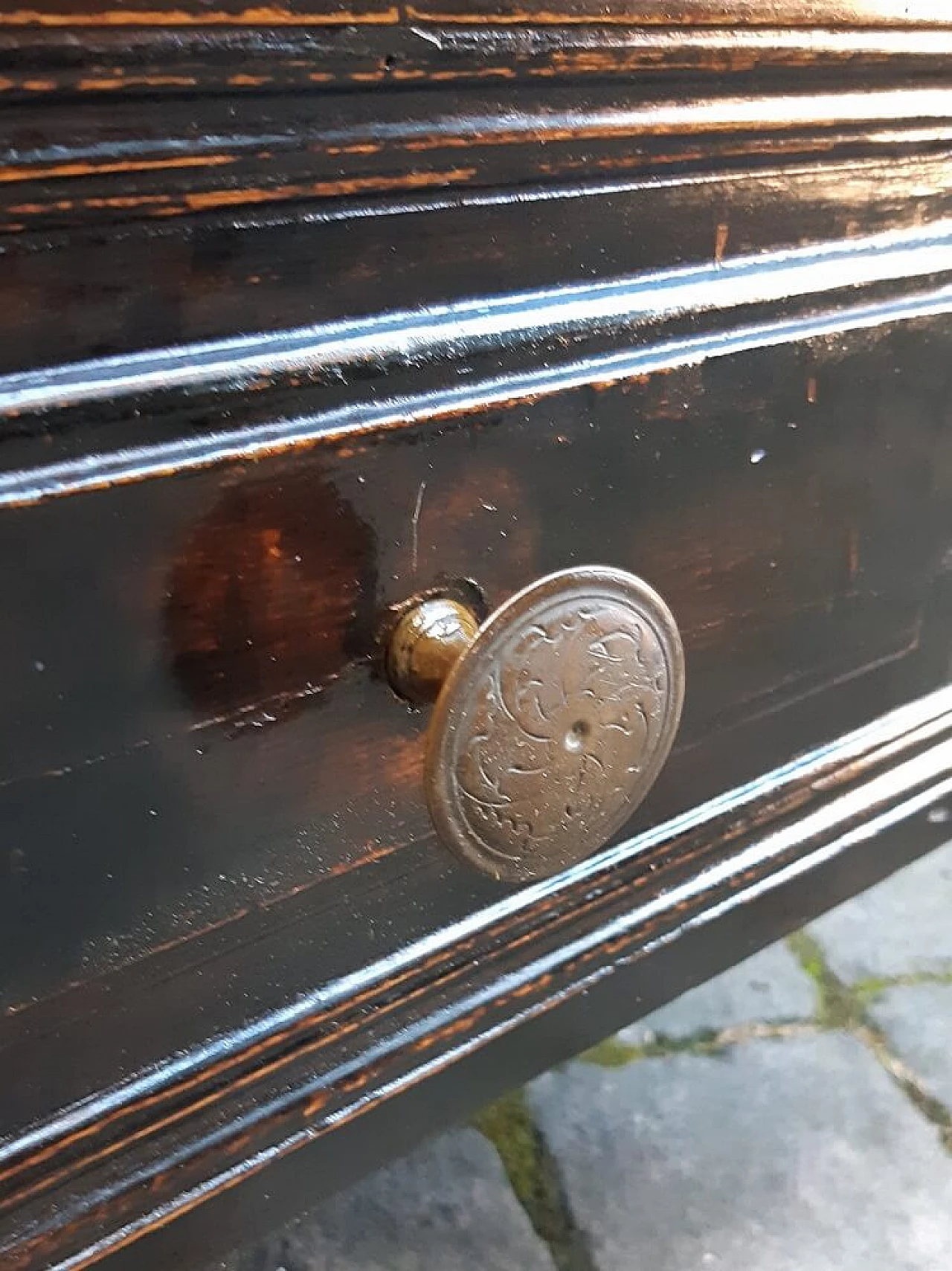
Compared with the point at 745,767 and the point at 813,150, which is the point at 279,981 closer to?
the point at 745,767

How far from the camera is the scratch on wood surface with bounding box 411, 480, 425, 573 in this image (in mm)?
419

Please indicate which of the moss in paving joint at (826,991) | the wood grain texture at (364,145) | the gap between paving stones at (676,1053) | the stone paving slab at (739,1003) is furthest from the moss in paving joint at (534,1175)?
the wood grain texture at (364,145)

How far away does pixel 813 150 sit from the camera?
0.46m

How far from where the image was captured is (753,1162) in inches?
28.0

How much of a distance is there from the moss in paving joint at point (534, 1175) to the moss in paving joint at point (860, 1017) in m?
0.24

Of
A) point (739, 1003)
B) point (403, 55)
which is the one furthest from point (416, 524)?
point (739, 1003)

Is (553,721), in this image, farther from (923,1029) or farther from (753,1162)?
(923,1029)

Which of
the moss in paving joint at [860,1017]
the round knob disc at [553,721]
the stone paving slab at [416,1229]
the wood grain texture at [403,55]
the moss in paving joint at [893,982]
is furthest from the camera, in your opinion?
the moss in paving joint at [893,982]

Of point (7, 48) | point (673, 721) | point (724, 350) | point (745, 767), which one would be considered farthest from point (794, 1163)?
point (7, 48)

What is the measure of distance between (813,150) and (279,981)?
402 millimetres

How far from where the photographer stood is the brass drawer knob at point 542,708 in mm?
392

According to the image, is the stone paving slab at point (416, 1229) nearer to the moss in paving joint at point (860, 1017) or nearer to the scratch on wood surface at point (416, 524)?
the moss in paving joint at point (860, 1017)

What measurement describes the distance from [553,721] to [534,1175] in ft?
1.38

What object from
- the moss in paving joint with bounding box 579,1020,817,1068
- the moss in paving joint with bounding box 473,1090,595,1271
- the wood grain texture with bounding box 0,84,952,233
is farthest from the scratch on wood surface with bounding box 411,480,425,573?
the moss in paving joint with bounding box 579,1020,817,1068
